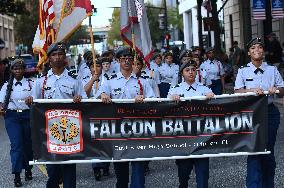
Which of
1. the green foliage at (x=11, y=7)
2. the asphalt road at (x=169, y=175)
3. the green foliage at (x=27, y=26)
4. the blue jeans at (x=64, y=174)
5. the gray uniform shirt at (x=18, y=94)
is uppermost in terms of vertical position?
the green foliage at (x=27, y=26)

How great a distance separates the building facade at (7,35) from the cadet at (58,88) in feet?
224

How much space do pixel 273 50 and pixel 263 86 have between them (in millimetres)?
17017

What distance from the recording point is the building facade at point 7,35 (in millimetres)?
76562

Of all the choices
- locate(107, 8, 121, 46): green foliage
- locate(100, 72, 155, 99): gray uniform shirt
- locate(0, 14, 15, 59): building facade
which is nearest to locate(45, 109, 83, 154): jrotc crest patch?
locate(100, 72, 155, 99): gray uniform shirt

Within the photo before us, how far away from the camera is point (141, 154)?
727cm

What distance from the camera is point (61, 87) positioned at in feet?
25.0

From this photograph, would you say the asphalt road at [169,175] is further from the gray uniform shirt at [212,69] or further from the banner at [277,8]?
the banner at [277,8]

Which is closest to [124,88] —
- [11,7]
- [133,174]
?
[133,174]

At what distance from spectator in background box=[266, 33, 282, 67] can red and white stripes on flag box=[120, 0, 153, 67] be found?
13.6 meters

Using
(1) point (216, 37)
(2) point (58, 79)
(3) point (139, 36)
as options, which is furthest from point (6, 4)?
(2) point (58, 79)

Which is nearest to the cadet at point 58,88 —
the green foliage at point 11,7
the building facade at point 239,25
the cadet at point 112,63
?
the cadet at point 112,63

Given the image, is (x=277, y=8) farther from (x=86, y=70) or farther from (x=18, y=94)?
(x=18, y=94)

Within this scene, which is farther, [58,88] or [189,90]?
[58,88]

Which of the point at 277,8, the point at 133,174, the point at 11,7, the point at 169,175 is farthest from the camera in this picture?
the point at 11,7
